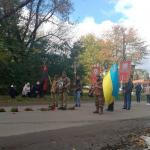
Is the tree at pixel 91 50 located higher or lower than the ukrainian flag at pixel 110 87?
higher

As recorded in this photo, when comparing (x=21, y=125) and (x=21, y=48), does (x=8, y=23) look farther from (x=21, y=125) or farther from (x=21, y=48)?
(x=21, y=125)

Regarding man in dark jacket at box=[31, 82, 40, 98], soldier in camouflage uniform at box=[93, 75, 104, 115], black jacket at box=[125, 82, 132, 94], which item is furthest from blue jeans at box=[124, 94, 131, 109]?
man in dark jacket at box=[31, 82, 40, 98]

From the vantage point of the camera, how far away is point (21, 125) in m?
6.46

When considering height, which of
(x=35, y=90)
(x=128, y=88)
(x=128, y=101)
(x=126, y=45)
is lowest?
(x=128, y=101)

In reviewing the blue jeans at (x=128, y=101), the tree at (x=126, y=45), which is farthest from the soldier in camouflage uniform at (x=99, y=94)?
the tree at (x=126, y=45)

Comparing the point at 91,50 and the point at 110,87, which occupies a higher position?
the point at 91,50

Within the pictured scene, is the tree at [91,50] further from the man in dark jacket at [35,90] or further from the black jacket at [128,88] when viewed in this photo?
the black jacket at [128,88]

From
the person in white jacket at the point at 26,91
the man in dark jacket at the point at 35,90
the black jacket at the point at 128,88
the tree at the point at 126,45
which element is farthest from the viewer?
the tree at the point at 126,45

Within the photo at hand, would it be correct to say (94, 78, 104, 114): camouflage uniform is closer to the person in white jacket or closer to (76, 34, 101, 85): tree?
the person in white jacket

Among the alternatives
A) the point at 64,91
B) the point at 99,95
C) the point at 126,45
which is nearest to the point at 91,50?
the point at 126,45

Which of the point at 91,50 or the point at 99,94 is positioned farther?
the point at 91,50

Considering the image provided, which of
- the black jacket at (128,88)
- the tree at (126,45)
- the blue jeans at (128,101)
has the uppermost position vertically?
the tree at (126,45)

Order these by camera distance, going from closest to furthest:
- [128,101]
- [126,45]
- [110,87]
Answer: [110,87]
[128,101]
[126,45]

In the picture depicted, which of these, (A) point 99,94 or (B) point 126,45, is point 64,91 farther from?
(B) point 126,45
